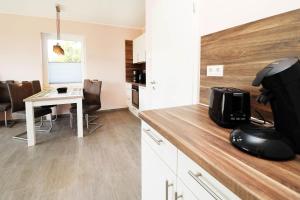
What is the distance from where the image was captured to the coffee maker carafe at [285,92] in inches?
23.9

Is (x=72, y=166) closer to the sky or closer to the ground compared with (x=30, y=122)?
closer to the ground

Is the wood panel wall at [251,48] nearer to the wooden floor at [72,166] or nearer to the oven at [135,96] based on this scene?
the wooden floor at [72,166]

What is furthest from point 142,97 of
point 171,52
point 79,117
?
point 171,52

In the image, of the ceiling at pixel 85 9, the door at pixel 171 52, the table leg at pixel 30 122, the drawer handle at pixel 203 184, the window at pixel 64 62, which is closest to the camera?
the drawer handle at pixel 203 184

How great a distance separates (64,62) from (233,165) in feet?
15.3

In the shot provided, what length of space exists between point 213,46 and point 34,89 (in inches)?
142

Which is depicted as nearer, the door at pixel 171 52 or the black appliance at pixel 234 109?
the black appliance at pixel 234 109

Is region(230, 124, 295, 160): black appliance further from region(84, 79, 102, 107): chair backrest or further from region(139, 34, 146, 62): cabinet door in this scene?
region(139, 34, 146, 62): cabinet door

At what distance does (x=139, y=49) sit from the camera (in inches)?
170

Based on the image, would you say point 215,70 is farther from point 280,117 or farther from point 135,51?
point 135,51

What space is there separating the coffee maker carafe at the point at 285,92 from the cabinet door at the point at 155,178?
19.6 inches

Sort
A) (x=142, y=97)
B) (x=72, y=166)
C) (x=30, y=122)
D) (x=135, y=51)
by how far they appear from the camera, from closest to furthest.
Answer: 1. (x=72, y=166)
2. (x=30, y=122)
3. (x=142, y=97)
4. (x=135, y=51)

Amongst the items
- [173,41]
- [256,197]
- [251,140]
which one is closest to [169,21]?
[173,41]

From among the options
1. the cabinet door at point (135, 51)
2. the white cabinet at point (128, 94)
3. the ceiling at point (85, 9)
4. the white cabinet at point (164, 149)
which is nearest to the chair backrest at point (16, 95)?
the ceiling at point (85, 9)
